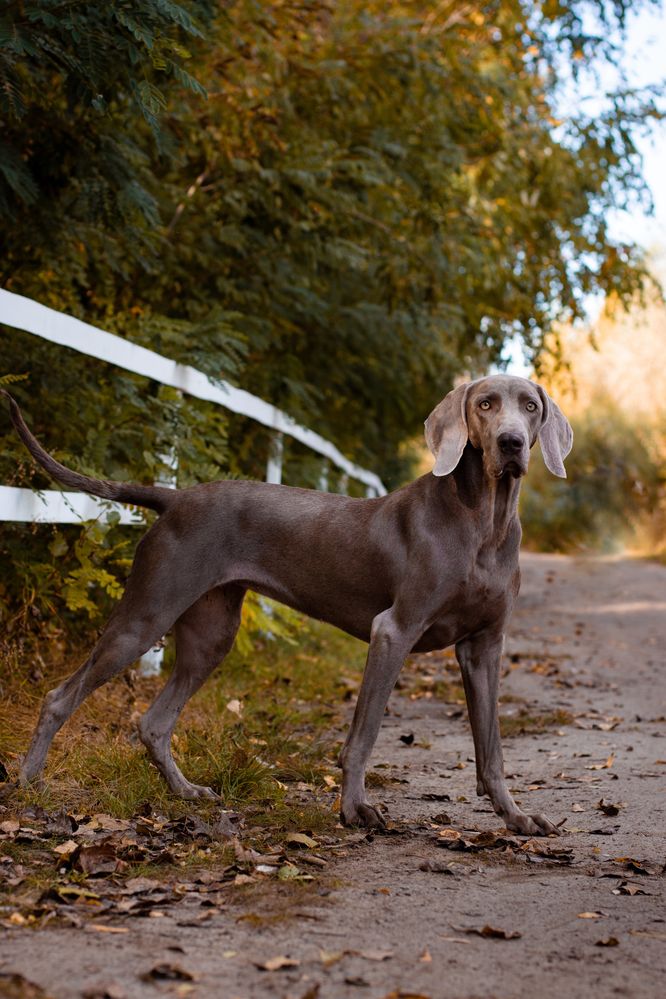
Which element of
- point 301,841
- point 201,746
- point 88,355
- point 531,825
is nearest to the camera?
point 301,841

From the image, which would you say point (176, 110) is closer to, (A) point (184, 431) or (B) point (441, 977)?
(A) point (184, 431)

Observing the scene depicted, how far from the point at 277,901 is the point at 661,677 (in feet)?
19.9

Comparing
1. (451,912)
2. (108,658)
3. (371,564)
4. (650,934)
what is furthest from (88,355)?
(650,934)

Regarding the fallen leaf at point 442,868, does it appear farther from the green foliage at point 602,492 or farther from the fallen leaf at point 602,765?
the green foliage at point 602,492

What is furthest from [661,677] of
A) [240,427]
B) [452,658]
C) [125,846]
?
[125,846]

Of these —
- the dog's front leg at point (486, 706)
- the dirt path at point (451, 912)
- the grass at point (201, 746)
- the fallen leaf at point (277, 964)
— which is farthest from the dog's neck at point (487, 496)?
the fallen leaf at point (277, 964)

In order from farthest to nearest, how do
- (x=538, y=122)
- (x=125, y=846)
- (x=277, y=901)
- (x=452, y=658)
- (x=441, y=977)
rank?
(x=538, y=122), (x=452, y=658), (x=125, y=846), (x=277, y=901), (x=441, y=977)

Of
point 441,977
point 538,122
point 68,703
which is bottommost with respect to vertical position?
point 441,977

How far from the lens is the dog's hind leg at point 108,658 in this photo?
4.25m

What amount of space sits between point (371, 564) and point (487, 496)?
0.52 metres

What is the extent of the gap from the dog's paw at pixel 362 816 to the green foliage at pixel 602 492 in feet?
79.9

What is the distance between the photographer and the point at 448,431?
14.4 ft

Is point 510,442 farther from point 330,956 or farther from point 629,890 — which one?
point 330,956

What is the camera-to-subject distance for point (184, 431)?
6.21 metres
